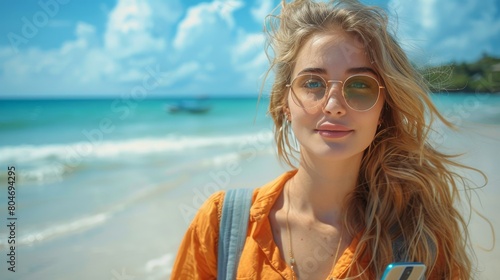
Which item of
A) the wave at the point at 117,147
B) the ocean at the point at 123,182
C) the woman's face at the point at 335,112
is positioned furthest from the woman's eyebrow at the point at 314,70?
the wave at the point at 117,147

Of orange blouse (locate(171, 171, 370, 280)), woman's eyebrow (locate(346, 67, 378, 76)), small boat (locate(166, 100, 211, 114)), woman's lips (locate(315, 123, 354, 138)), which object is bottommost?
orange blouse (locate(171, 171, 370, 280))

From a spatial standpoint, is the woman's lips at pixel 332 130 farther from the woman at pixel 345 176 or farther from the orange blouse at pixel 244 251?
the orange blouse at pixel 244 251

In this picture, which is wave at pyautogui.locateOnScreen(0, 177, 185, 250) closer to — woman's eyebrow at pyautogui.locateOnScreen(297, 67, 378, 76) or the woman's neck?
the woman's neck

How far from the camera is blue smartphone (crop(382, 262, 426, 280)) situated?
200 centimetres

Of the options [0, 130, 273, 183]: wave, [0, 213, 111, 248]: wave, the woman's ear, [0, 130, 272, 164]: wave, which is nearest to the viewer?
the woman's ear

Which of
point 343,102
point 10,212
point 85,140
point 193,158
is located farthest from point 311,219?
point 85,140

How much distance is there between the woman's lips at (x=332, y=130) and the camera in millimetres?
2275

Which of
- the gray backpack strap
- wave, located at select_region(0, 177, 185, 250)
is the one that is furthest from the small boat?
the gray backpack strap

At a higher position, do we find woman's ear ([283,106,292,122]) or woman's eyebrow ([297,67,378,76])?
woman's eyebrow ([297,67,378,76])

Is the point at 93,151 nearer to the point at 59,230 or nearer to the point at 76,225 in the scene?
the point at 76,225

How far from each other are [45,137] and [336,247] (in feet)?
61.6

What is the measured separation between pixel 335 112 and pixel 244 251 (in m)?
0.74

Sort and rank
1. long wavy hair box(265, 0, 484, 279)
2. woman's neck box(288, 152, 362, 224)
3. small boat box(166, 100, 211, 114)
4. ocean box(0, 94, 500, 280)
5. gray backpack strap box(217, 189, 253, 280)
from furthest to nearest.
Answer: small boat box(166, 100, 211, 114)
ocean box(0, 94, 500, 280)
woman's neck box(288, 152, 362, 224)
long wavy hair box(265, 0, 484, 279)
gray backpack strap box(217, 189, 253, 280)

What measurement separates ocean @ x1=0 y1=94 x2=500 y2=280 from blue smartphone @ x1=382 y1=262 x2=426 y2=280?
32.1 inches
